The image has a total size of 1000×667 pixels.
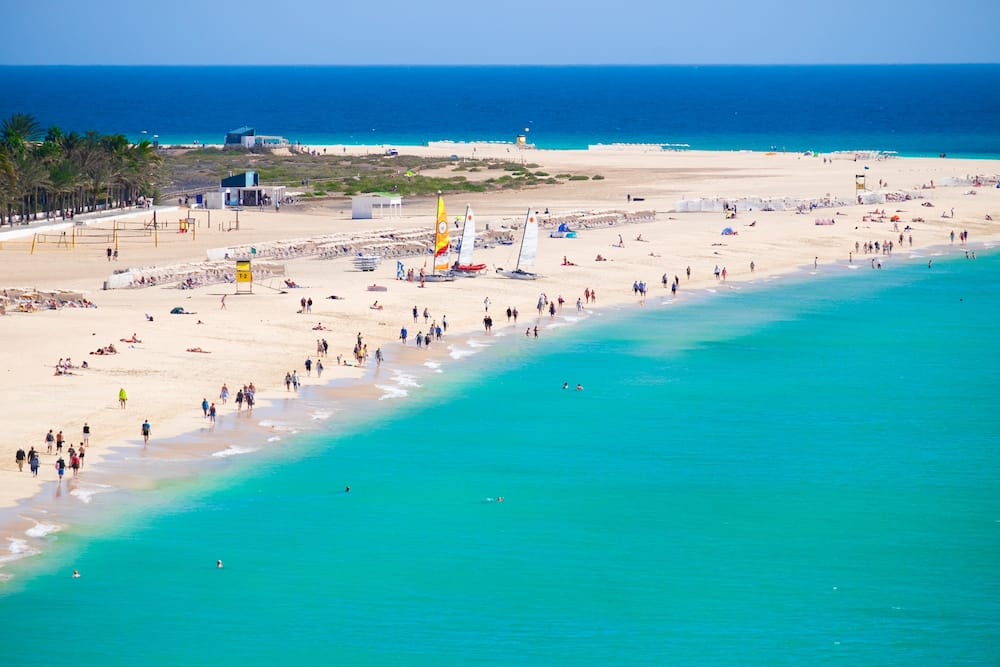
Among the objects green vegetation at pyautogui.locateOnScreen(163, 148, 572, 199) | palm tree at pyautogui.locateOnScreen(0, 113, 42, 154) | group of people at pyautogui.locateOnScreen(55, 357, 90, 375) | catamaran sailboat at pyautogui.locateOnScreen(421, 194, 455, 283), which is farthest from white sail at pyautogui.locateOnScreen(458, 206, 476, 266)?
green vegetation at pyautogui.locateOnScreen(163, 148, 572, 199)

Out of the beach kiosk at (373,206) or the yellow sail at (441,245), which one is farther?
the beach kiosk at (373,206)

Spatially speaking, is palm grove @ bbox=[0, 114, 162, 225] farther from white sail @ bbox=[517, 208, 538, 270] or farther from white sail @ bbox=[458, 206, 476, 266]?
white sail @ bbox=[517, 208, 538, 270]

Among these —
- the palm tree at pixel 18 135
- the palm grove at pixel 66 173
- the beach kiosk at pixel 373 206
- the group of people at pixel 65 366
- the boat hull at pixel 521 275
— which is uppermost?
the palm tree at pixel 18 135

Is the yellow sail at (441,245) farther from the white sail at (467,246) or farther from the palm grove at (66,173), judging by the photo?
the palm grove at (66,173)

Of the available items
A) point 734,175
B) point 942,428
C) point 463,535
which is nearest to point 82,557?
point 463,535

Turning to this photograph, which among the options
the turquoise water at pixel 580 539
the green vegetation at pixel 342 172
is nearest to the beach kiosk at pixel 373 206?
the green vegetation at pixel 342 172

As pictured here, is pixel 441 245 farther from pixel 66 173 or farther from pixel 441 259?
pixel 66 173
